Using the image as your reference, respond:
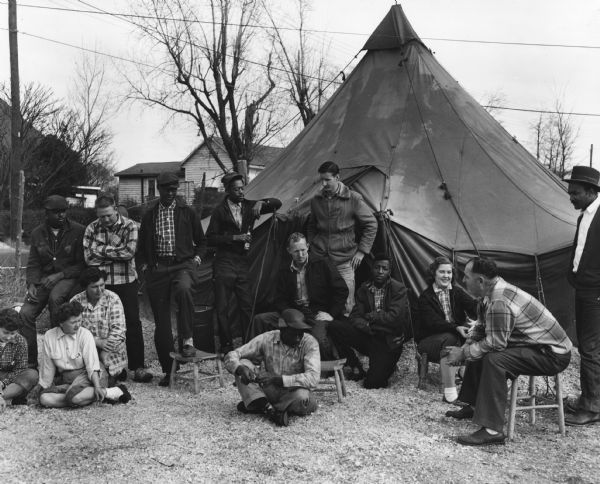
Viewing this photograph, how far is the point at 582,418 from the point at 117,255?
3.79 meters

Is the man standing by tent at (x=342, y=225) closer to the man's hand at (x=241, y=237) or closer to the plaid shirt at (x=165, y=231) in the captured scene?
the man's hand at (x=241, y=237)

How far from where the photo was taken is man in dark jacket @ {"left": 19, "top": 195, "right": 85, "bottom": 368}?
589cm

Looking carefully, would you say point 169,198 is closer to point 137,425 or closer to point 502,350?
point 137,425

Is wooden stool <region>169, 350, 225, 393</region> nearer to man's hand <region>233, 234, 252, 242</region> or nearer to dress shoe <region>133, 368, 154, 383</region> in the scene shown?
dress shoe <region>133, 368, 154, 383</region>

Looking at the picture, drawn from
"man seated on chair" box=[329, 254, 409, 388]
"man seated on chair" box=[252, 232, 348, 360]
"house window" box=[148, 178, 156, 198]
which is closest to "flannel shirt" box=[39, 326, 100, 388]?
"man seated on chair" box=[252, 232, 348, 360]

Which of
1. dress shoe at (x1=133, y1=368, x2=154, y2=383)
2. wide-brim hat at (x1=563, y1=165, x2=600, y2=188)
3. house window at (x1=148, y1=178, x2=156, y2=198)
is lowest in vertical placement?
dress shoe at (x1=133, y1=368, x2=154, y2=383)

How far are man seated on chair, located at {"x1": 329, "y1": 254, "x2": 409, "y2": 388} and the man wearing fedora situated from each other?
1.41 meters

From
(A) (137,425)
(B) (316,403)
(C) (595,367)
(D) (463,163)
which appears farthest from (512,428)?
(D) (463,163)

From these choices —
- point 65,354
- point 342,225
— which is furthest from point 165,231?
point 342,225

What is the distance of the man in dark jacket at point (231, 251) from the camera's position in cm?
614

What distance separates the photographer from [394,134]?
26.1ft

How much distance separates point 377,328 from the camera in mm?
5738

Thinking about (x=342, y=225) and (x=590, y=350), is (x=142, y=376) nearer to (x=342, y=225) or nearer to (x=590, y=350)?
(x=342, y=225)

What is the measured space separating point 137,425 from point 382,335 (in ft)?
7.11
